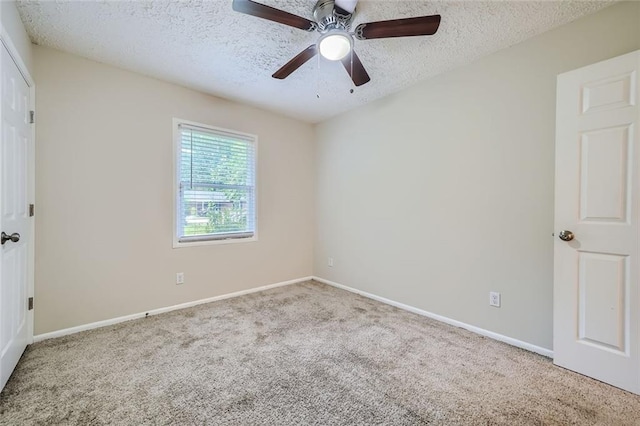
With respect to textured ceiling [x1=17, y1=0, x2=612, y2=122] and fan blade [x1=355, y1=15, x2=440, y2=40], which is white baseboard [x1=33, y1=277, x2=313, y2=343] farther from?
fan blade [x1=355, y1=15, x2=440, y2=40]

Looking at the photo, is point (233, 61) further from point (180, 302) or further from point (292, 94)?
point (180, 302)

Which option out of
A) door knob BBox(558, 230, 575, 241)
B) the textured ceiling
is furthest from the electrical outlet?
the textured ceiling

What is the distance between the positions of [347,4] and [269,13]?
1.62 ft

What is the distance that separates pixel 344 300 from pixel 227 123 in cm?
260

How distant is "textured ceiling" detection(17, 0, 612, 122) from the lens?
72.4 inches

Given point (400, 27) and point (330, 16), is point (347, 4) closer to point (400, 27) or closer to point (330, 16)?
point (330, 16)

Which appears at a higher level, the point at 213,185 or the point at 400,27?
the point at 400,27

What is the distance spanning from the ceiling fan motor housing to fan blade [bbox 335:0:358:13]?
0.02 meters

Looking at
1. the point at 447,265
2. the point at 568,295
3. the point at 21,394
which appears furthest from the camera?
the point at 447,265

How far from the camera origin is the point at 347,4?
1.68 meters

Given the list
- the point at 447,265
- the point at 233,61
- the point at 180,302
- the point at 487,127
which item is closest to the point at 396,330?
the point at 447,265

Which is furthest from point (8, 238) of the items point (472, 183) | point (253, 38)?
point (472, 183)

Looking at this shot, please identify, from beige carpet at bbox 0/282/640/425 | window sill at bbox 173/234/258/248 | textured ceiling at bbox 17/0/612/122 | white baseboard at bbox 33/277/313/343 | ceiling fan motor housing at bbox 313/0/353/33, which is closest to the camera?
beige carpet at bbox 0/282/640/425

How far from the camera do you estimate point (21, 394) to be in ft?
5.24
